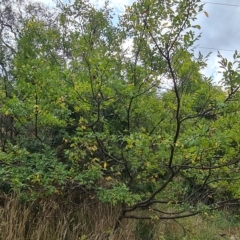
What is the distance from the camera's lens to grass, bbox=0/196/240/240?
335 cm

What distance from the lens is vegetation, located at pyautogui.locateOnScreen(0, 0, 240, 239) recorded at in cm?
299

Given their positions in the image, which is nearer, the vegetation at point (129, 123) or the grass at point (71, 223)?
the vegetation at point (129, 123)

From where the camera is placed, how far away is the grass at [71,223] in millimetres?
3352

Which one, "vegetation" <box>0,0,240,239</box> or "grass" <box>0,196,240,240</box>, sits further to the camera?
"grass" <box>0,196,240,240</box>

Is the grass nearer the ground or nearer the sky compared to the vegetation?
nearer the ground

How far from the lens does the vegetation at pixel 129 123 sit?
2.99 meters

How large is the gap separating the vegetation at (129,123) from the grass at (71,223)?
0.03m

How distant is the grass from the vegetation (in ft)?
0.09

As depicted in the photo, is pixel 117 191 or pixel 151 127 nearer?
pixel 117 191

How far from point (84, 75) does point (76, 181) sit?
120cm

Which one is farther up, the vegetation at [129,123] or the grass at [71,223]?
the vegetation at [129,123]

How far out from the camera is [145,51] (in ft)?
12.3

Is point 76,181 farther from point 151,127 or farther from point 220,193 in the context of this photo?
point 220,193

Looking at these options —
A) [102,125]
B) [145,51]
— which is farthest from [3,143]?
[145,51]
